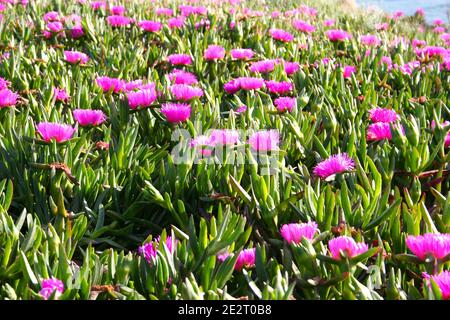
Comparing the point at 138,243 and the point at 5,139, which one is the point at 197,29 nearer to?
the point at 5,139

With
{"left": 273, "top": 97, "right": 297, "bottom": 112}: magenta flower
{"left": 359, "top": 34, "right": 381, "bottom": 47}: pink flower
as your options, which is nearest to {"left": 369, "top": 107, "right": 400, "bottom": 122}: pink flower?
{"left": 273, "top": 97, "right": 297, "bottom": 112}: magenta flower

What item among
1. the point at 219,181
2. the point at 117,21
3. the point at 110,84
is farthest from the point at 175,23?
the point at 219,181

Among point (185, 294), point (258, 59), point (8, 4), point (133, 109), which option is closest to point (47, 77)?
point (133, 109)

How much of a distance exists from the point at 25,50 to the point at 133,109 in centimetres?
108

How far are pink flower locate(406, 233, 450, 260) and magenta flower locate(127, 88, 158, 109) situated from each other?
0.93m

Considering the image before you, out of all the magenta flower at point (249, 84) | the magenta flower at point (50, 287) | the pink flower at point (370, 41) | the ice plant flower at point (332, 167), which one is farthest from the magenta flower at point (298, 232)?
the pink flower at point (370, 41)

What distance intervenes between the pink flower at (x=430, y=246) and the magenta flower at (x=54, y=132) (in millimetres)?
853

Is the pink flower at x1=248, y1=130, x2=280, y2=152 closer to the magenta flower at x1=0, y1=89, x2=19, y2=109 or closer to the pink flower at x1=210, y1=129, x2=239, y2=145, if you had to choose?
the pink flower at x1=210, y1=129, x2=239, y2=145

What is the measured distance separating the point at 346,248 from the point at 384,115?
858 millimetres

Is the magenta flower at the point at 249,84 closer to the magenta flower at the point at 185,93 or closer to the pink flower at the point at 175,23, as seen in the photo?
the magenta flower at the point at 185,93

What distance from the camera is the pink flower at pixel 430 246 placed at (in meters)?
1.06

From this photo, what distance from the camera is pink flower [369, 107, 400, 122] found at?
71.8 inches

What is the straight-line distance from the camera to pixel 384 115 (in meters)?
1.83

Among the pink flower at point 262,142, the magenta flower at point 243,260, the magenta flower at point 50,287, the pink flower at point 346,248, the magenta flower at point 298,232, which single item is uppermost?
the pink flower at point 262,142
